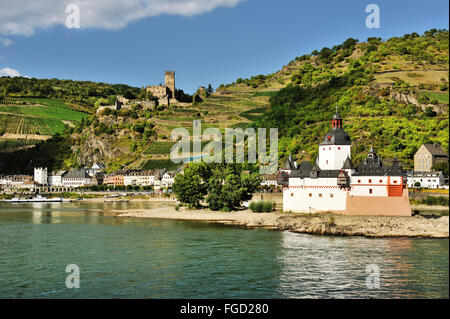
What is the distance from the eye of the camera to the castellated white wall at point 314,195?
3931cm

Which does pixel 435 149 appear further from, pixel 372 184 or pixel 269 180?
pixel 372 184

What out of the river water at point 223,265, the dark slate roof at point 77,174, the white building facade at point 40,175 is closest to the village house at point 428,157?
the river water at point 223,265

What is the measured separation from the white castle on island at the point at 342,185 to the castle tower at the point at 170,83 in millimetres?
121481

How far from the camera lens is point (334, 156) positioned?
42.3 metres

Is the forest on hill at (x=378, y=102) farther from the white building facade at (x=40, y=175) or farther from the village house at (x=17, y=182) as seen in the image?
the village house at (x=17, y=182)

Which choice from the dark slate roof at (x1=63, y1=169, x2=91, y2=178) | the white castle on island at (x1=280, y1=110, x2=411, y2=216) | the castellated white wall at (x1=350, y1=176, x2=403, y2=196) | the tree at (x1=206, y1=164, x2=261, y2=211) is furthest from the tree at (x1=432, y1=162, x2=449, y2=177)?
the dark slate roof at (x1=63, y1=169, x2=91, y2=178)

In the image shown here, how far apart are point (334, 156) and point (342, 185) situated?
4.14 metres

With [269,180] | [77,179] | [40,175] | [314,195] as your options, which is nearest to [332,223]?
[314,195]

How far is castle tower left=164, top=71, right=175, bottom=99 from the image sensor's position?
164 m

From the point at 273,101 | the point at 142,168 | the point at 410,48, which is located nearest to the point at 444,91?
the point at 410,48

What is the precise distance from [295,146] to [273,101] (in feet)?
126

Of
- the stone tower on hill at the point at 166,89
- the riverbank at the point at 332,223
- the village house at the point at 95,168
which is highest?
the stone tower on hill at the point at 166,89

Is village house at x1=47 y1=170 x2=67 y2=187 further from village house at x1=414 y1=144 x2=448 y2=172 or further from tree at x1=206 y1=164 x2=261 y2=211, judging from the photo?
village house at x1=414 y1=144 x2=448 y2=172

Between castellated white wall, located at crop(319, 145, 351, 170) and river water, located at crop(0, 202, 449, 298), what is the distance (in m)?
9.87
